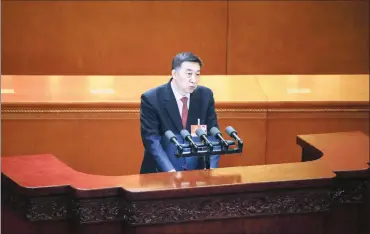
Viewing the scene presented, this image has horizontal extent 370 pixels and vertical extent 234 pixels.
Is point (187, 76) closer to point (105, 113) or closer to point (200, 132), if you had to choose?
point (200, 132)

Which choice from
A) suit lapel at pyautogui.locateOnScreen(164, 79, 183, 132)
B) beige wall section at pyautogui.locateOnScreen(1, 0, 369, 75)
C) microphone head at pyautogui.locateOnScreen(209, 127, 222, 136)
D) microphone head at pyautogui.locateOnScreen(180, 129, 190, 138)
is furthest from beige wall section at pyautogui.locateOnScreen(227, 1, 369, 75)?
microphone head at pyautogui.locateOnScreen(180, 129, 190, 138)

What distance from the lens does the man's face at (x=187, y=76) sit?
16.1 feet

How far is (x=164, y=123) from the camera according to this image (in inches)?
197

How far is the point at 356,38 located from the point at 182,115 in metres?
3.46

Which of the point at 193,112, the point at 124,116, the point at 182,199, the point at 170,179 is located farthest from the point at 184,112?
the point at 124,116

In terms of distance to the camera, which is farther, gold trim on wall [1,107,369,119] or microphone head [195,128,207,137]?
gold trim on wall [1,107,369,119]

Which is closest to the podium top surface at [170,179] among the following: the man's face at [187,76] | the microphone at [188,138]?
the microphone at [188,138]

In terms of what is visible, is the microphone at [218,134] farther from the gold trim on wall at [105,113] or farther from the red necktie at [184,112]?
the gold trim on wall at [105,113]

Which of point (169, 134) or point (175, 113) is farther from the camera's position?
point (175, 113)

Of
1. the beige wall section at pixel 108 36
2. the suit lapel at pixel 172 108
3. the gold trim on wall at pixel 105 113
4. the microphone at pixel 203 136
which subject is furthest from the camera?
the beige wall section at pixel 108 36

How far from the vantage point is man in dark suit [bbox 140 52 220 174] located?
4934 millimetres

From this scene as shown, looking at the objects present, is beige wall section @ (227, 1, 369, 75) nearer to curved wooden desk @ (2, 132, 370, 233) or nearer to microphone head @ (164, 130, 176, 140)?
curved wooden desk @ (2, 132, 370, 233)

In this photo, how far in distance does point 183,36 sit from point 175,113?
2932 millimetres

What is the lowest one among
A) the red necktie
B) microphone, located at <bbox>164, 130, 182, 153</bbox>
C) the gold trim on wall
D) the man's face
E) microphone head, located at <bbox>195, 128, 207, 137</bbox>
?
the gold trim on wall
